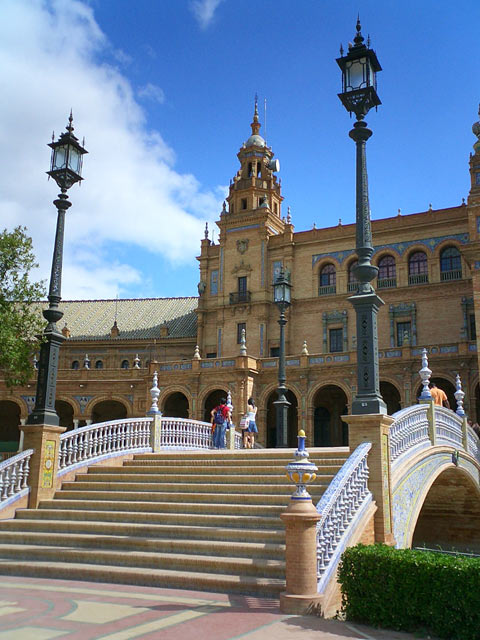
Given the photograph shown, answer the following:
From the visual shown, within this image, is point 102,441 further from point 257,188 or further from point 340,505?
point 257,188

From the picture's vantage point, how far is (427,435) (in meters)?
15.7

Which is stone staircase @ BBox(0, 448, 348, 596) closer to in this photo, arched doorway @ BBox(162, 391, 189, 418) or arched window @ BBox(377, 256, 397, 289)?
arched doorway @ BBox(162, 391, 189, 418)

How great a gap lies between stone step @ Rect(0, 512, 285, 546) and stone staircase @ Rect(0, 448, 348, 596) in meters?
0.02

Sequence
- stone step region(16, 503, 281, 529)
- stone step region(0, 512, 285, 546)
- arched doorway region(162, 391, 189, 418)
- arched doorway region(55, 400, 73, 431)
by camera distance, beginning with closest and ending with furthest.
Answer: stone step region(0, 512, 285, 546), stone step region(16, 503, 281, 529), arched doorway region(162, 391, 189, 418), arched doorway region(55, 400, 73, 431)

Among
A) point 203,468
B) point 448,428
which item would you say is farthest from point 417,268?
point 203,468

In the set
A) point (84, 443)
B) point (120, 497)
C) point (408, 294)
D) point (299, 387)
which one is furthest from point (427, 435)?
point (408, 294)

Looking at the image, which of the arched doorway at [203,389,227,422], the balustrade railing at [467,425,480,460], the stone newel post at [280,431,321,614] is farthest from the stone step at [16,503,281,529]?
the arched doorway at [203,389,227,422]

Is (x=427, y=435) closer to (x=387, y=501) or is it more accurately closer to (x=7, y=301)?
(x=387, y=501)

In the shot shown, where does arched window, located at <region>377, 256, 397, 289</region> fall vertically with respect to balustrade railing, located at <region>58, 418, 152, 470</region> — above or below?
above

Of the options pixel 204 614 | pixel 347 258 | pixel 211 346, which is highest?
pixel 347 258

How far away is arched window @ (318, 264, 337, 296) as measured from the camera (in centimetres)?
4519

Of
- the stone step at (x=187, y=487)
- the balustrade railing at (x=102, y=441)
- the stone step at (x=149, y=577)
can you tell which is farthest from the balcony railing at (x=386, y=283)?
the stone step at (x=149, y=577)

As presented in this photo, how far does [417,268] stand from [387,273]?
2.08 m

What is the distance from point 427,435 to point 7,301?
47.1ft
